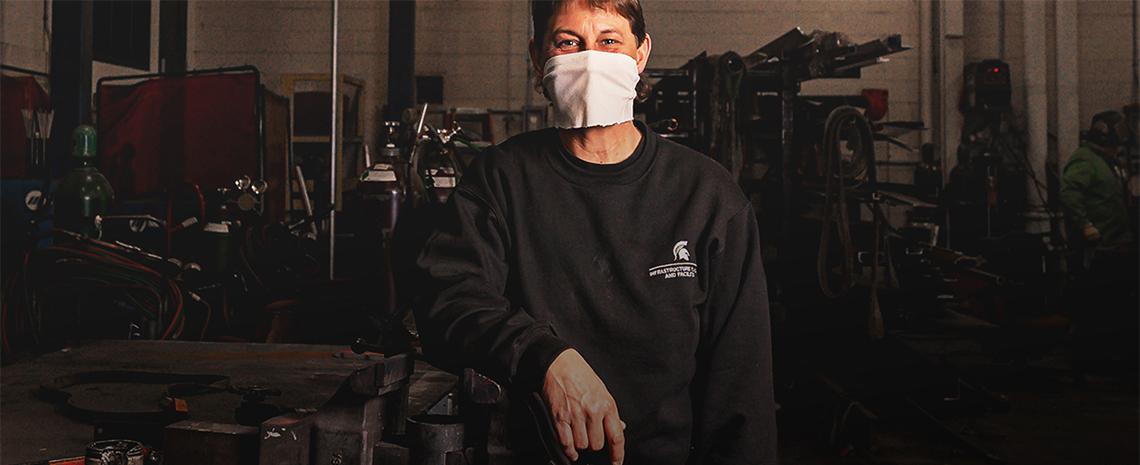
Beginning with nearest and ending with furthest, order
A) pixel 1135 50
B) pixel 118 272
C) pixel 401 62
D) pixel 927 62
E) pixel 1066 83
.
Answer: pixel 118 272
pixel 401 62
pixel 1066 83
pixel 1135 50
pixel 927 62

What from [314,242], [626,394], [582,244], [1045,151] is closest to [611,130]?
[582,244]

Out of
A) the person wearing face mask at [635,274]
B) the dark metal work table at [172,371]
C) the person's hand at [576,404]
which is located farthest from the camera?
the dark metal work table at [172,371]

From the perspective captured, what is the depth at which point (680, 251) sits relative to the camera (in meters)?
1.35

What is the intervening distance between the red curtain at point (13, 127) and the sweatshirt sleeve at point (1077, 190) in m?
5.11

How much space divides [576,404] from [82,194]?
3082 mm

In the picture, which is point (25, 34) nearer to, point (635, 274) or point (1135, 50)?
point (635, 274)

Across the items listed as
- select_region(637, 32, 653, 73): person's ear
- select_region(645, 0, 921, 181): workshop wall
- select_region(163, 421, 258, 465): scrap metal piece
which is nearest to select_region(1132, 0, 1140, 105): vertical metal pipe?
select_region(645, 0, 921, 181): workshop wall

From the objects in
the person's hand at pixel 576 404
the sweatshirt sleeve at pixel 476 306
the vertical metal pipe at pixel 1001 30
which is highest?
the vertical metal pipe at pixel 1001 30

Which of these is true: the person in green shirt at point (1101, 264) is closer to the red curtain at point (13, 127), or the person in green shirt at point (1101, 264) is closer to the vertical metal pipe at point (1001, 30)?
the vertical metal pipe at point (1001, 30)

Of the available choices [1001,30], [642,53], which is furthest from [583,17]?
[1001,30]

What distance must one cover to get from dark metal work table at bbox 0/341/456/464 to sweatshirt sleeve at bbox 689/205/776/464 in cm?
53

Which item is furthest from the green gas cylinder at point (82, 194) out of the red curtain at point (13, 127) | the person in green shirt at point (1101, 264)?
the person in green shirt at point (1101, 264)

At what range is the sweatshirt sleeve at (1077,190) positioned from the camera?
15.9ft

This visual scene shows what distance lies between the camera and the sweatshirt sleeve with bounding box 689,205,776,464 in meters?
1.34
